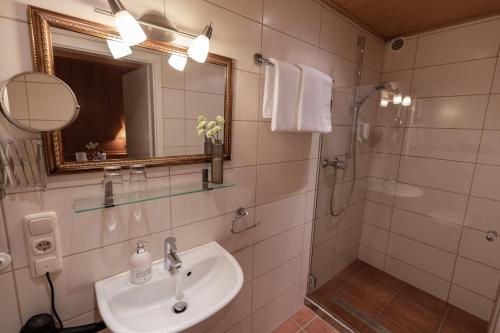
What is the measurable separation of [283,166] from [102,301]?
1147mm

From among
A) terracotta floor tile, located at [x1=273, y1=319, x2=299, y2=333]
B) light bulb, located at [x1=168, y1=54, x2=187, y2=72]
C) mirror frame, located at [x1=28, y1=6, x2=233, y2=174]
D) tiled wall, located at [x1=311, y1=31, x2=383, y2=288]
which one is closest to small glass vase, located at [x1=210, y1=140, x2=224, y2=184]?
mirror frame, located at [x1=28, y1=6, x2=233, y2=174]

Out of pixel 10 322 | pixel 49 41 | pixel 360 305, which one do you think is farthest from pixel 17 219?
pixel 360 305

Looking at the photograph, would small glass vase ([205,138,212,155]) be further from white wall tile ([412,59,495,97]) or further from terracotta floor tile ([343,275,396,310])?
terracotta floor tile ([343,275,396,310])

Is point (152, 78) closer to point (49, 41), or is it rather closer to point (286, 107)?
point (49, 41)

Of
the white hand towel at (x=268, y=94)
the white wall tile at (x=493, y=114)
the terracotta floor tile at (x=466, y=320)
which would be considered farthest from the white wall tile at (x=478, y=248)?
the white hand towel at (x=268, y=94)

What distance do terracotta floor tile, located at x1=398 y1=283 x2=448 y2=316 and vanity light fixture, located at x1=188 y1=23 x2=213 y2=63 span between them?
2509mm

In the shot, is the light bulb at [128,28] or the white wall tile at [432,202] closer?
the light bulb at [128,28]

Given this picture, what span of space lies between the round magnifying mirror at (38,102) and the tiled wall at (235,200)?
0.05m

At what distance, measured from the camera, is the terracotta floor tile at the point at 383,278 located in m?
2.19

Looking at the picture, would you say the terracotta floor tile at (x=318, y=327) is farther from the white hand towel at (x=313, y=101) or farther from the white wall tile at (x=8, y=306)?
the white wall tile at (x=8, y=306)

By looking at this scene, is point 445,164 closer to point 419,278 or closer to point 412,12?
point 419,278

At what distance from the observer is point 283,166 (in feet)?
5.07

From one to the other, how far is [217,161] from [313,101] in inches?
27.2

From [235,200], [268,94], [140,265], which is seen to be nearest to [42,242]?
[140,265]
